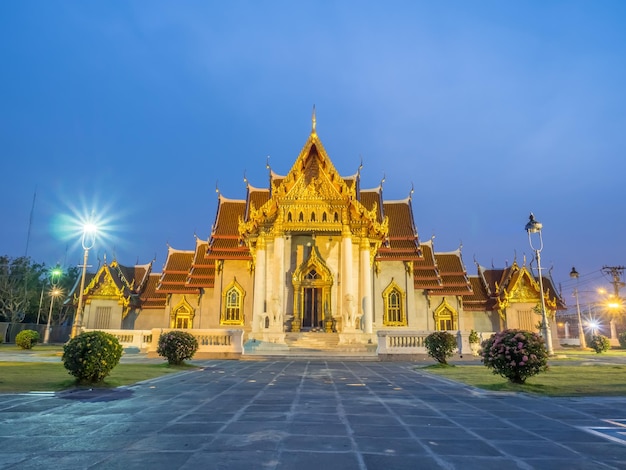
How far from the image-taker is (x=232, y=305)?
3259 cm

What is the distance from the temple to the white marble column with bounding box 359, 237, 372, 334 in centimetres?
7

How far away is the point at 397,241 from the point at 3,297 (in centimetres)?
4070

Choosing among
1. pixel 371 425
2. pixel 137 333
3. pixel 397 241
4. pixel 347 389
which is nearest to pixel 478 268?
pixel 397 241

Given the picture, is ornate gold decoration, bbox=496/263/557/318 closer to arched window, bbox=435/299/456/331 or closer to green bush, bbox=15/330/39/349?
arched window, bbox=435/299/456/331

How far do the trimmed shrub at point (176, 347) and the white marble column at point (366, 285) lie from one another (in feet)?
41.0

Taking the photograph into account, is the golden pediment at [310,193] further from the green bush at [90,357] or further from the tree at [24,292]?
the tree at [24,292]

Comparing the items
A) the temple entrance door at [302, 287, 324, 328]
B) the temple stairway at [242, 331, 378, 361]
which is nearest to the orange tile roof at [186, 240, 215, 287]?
the temple entrance door at [302, 287, 324, 328]

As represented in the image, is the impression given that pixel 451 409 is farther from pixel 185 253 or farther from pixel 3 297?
pixel 3 297

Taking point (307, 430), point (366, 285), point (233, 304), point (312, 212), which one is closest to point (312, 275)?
point (366, 285)

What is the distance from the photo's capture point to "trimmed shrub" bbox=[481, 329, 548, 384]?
10.6m

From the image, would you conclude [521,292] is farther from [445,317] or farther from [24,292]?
[24,292]

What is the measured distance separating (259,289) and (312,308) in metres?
3.73

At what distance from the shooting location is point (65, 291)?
58125 millimetres

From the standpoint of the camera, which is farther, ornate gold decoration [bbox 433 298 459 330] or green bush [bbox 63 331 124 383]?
ornate gold decoration [bbox 433 298 459 330]
